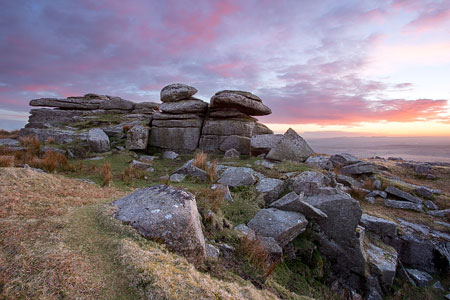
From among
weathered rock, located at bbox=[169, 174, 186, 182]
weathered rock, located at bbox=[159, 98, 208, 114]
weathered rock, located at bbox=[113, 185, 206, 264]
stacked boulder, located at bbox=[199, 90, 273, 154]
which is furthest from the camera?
weathered rock, located at bbox=[159, 98, 208, 114]

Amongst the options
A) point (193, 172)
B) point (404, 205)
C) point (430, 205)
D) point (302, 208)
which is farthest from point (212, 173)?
point (430, 205)

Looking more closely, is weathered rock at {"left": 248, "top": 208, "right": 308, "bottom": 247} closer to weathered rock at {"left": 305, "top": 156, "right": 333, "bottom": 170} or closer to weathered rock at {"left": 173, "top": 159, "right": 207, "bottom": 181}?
weathered rock at {"left": 173, "top": 159, "right": 207, "bottom": 181}

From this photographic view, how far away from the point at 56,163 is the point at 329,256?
11.0 meters

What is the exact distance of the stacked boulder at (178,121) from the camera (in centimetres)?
1623

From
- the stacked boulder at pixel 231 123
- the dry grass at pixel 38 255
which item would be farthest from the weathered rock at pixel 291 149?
the dry grass at pixel 38 255

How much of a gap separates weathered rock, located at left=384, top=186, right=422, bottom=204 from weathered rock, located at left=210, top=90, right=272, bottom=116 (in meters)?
9.08

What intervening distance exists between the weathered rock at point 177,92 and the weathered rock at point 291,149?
26.6 feet

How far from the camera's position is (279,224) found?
6273 mm

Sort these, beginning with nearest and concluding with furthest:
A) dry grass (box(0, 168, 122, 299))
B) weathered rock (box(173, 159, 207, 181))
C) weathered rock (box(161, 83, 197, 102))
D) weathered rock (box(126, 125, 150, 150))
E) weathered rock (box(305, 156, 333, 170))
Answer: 1. dry grass (box(0, 168, 122, 299))
2. weathered rock (box(173, 159, 207, 181))
3. weathered rock (box(305, 156, 333, 170))
4. weathered rock (box(126, 125, 150, 150))
5. weathered rock (box(161, 83, 197, 102))

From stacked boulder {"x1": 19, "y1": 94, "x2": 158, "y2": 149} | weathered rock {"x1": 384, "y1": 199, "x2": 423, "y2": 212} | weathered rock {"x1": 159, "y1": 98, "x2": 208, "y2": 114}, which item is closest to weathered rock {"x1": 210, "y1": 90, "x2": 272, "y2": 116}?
weathered rock {"x1": 159, "y1": 98, "x2": 208, "y2": 114}

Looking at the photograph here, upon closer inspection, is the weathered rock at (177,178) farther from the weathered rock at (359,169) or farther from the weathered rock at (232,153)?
the weathered rock at (359,169)

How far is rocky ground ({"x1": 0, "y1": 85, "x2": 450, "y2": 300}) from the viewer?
8.35 feet

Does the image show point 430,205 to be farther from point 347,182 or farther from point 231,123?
point 231,123

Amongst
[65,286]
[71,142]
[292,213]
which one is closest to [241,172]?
[292,213]
